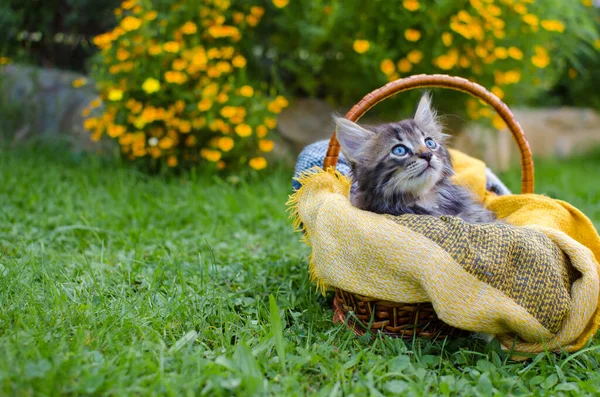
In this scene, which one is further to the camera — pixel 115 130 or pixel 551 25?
pixel 551 25

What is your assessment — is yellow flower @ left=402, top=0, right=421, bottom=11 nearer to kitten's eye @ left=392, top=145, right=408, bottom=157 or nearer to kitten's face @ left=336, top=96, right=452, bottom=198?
kitten's face @ left=336, top=96, right=452, bottom=198

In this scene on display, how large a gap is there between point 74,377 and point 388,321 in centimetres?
103

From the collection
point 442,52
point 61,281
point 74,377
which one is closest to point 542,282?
point 74,377

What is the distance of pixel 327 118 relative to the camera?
4844mm

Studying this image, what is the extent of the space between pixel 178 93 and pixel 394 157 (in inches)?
87.3

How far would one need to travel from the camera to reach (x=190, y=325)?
196 centimetres

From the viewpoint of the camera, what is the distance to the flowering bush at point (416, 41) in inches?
159

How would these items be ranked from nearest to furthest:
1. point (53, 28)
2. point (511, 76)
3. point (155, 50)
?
point (155, 50) → point (511, 76) → point (53, 28)

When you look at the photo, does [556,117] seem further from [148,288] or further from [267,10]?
[148,288]

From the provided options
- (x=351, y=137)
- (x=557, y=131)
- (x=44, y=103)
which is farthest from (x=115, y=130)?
(x=557, y=131)

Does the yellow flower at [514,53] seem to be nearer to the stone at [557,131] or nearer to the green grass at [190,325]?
the stone at [557,131]

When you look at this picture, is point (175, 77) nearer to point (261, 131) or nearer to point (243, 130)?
point (243, 130)

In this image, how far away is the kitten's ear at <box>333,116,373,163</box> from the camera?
2115 mm

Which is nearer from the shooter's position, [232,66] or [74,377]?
[74,377]
